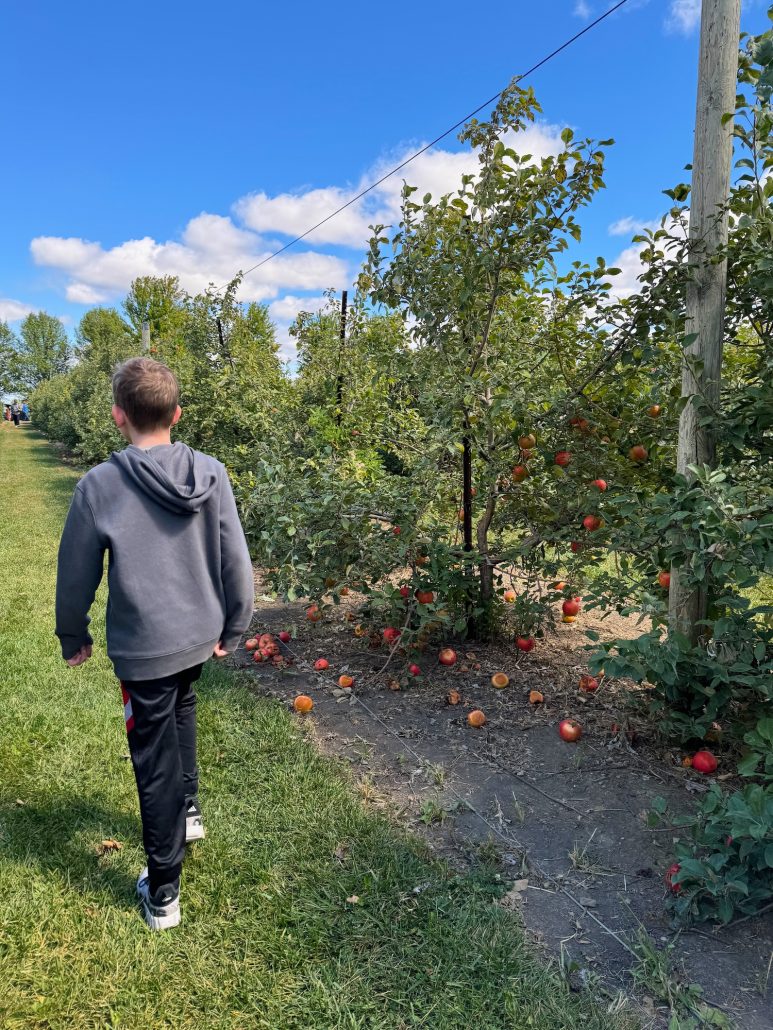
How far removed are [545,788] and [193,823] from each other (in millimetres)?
1424

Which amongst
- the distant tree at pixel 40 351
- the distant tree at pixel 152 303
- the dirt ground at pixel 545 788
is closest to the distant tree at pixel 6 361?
the distant tree at pixel 40 351

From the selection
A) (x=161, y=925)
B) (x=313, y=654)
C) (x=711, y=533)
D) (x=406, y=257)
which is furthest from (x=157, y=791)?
(x=406, y=257)

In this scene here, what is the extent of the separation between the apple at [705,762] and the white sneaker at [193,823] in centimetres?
196

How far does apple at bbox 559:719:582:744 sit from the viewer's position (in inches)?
120

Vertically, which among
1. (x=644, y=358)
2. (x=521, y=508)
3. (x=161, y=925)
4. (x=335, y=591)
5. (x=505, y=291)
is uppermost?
(x=505, y=291)

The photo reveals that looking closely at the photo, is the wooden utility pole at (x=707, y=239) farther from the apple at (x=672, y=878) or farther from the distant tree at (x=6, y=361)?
the distant tree at (x=6, y=361)

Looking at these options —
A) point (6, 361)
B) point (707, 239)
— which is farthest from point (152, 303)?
point (6, 361)

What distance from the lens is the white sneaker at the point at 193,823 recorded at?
243 centimetres

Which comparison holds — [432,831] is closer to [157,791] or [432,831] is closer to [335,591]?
[157,791]

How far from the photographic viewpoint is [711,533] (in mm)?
2195

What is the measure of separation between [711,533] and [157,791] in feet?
6.42

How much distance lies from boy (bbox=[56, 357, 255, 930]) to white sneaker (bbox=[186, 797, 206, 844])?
10.5 inches

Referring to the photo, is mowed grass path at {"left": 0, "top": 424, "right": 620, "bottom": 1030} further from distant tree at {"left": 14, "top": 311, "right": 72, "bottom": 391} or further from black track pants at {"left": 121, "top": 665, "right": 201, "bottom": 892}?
distant tree at {"left": 14, "top": 311, "right": 72, "bottom": 391}

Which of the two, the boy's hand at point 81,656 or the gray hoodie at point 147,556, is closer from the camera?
the gray hoodie at point 147,556
